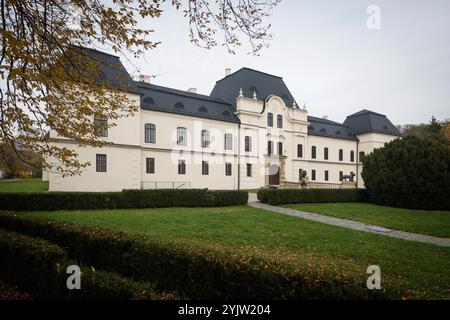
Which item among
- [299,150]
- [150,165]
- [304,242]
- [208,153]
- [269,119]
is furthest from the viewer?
[299,150]

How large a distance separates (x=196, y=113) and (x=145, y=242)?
2607 cm

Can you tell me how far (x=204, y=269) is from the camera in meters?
4.10

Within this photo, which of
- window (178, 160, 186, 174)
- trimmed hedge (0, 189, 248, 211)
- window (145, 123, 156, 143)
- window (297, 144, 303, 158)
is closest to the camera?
trimmed hedge (0, 189, 248, 211)

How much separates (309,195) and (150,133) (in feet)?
54.7

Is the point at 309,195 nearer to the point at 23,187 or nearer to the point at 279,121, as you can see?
the point at 279,121

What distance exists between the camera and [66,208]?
13.9 meters

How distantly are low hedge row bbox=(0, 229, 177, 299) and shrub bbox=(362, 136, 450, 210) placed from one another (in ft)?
69.1

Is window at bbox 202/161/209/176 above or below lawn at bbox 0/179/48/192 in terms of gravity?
above

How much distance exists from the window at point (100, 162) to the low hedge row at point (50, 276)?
62.5 feet

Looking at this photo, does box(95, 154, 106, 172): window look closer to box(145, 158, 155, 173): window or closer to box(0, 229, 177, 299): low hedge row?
box(145, 158, 155, 173): window

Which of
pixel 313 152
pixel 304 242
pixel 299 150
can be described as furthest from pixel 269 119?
pixel 304 242

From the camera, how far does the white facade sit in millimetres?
24094

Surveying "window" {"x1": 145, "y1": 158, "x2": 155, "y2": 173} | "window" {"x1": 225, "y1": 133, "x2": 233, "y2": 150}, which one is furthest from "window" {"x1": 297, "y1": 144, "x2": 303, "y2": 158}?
"window" {"x1": 145, "y1": 158, "x2": 155, "y2": 173}

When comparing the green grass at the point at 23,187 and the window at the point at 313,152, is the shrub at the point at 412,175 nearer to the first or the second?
the window at the point at 313,152
